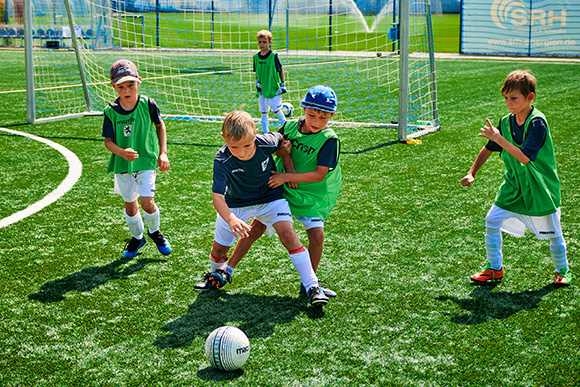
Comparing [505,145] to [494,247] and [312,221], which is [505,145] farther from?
[312,221]

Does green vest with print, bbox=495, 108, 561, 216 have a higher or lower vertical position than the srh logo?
lower

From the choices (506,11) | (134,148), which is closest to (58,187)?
(134,148)

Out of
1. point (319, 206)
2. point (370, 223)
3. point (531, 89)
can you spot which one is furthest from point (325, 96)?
point (370, 223)

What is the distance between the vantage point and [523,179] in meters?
3.81

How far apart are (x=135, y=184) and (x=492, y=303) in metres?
2.79

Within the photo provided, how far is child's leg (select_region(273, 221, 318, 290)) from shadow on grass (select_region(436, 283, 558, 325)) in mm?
885

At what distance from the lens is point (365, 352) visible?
318cm

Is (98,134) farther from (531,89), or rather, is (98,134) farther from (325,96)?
(531,89)

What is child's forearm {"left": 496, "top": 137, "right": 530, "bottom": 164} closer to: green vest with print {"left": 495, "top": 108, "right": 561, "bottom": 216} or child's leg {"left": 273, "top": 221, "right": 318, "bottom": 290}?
green vest with print {"left": 495, "top": 108, "right": 561, "bottom": 216}

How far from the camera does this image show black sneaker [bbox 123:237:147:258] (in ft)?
15.2

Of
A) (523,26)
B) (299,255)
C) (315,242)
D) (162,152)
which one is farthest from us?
(523,26)

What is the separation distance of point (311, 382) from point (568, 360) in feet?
4.51

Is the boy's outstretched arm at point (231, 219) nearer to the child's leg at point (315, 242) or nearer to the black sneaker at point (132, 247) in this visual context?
the child's leg at point (315, 242)

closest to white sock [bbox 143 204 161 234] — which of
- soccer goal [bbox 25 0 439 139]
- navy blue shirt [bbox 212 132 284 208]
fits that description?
navy blue shirt [bbox 212 132 284 208]
